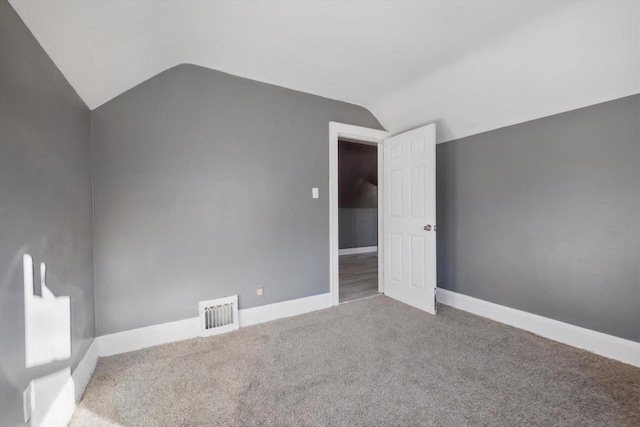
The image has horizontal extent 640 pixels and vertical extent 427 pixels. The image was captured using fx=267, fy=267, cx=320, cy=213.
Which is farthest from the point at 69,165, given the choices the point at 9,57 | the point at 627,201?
the point at 627,201

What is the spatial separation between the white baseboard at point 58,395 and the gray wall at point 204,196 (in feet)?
1.68

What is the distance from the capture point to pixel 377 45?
209cm

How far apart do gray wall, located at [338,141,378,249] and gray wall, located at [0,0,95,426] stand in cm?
476

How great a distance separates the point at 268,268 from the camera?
107 inches

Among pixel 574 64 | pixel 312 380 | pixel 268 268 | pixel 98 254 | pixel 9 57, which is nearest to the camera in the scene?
pixel 9 57

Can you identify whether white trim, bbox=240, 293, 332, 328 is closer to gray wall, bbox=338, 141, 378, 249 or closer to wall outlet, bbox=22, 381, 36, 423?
wall outlet, bbox=22, 381, 36, 423

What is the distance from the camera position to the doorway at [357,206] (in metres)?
5.72

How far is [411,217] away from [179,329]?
257cm

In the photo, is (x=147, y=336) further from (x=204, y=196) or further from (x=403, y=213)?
(x=403, y=213)

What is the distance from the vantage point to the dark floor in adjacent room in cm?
351

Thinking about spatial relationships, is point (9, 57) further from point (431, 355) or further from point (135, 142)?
point (431, 355)

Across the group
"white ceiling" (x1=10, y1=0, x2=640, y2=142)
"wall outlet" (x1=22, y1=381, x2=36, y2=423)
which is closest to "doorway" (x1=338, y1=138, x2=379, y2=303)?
"white ceiling" (x1=10, y1=0, x2=640, y2=142)

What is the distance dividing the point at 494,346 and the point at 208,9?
126 inches

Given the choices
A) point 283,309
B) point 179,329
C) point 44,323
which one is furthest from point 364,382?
point 44,323
